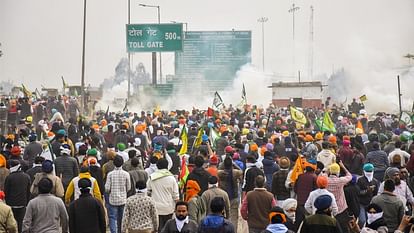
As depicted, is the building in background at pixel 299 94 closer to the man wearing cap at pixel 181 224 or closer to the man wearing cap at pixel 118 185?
the man wearing cap at pixel 118 185

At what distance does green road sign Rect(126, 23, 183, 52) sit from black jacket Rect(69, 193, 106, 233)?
115 ft

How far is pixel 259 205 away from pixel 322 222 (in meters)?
2.17

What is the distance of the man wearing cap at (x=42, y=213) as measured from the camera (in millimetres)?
9633

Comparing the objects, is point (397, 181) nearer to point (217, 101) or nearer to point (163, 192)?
point (163, 192)

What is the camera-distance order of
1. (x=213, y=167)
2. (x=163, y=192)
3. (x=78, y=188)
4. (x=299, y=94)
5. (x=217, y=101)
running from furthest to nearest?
(x=299, y=94) → (x=217, y=101) → (x=213, y=167) → (x=163, y=192) → (x=78, y=188)

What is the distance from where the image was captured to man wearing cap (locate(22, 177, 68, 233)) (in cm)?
963

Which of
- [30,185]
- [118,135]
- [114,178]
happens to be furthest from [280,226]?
[118,135]

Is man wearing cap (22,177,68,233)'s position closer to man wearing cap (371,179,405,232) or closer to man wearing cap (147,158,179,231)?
man wearing cap (147,158,179,231)

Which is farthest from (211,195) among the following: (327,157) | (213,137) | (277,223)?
(213,137)

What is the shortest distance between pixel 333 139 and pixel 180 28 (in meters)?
29.2

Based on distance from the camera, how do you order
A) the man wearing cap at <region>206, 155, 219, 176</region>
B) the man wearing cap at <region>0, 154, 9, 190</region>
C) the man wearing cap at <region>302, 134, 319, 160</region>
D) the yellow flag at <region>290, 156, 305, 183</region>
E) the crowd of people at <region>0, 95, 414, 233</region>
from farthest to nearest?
1. the man wearing cap at <region>302, 134, 319, 160</region>
2. the man wearing cap at <region>0, 154, 9, 190</region>
3. the man wearing cap at <region>206, 155, 219, 176</region>
4. the yellow flag at <region>290, 156, 305, 183</region>
5. the crowd of people at <region>0, 95, 414, 233</region>

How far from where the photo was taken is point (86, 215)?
9.89 metres

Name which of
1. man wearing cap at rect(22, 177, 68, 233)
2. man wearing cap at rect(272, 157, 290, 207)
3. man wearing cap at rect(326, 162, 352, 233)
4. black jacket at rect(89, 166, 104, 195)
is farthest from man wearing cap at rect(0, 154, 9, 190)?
man wearing cap at rect(326, 162, 352, 233)

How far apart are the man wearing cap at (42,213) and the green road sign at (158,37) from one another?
116ft
